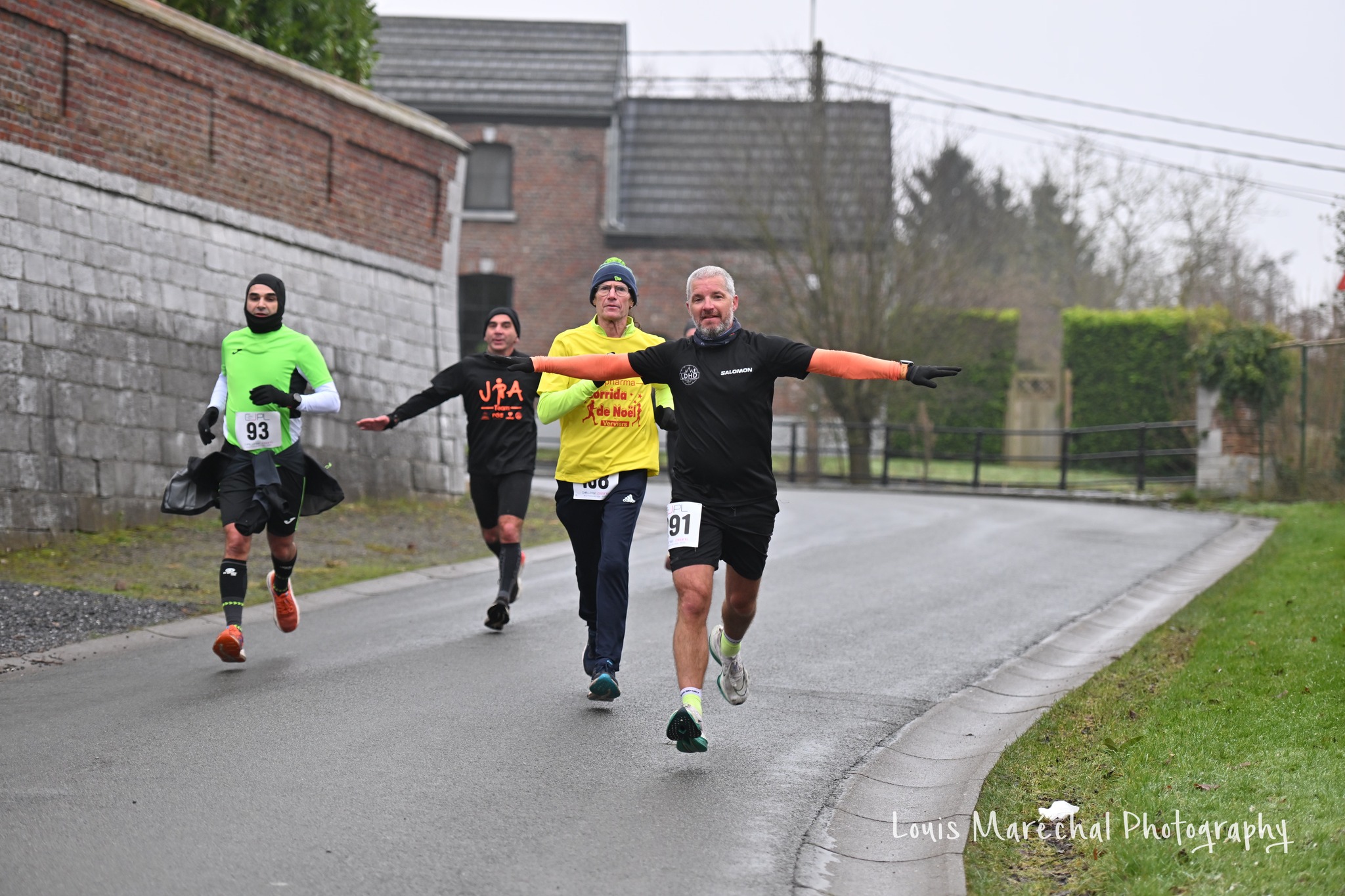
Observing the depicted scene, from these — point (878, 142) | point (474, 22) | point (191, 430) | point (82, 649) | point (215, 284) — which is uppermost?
point (474, 22)

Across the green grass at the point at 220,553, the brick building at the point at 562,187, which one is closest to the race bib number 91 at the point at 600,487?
the green grass at the point at 220,553

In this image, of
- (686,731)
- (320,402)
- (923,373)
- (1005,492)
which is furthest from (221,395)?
(1005,492)

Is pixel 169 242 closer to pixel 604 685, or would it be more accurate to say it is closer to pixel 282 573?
pixel 282 573

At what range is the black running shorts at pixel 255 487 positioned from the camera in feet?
25.3

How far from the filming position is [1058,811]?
4992 mm

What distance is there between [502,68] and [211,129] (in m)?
21.4

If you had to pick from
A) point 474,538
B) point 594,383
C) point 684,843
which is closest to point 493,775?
point 684,843

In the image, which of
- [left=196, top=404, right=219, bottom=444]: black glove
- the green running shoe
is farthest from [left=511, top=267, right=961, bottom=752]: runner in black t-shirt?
[left=196, top=404, right=219, bottom=444]: black glove

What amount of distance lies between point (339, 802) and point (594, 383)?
2441mm

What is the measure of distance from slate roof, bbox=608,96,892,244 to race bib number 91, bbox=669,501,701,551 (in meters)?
23.1

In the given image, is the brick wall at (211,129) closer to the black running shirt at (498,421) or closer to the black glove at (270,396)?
the black running shirt at (498,421)

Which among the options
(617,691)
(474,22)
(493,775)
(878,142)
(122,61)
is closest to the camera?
(493,775)

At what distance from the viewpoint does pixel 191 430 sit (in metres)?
14.1

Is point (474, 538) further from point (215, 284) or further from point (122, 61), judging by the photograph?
point (122, 61)
